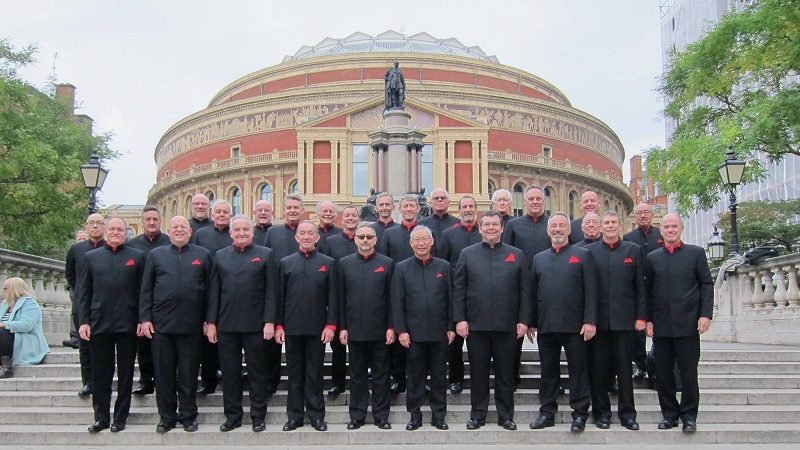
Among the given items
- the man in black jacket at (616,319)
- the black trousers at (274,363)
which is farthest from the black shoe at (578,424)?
the black trousers at (274,363)

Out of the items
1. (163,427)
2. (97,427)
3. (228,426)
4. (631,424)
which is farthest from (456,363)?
(97,427)

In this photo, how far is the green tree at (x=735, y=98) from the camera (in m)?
17.2

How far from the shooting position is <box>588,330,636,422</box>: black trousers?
8.19m

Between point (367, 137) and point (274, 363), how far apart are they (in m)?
50.6

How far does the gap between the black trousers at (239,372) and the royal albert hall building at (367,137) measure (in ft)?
151

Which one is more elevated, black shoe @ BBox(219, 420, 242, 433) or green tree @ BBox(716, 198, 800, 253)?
green tree @ BBox(716, 198, 800, 253)

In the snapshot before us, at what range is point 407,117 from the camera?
35250mm

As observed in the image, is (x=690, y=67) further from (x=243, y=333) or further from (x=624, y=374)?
(x=243, y=333)

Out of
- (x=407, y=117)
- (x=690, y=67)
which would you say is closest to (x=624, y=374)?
(x=690, y=67)

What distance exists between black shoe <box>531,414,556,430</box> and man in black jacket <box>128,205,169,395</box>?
4.13 meters

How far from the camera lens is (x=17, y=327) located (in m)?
10.0

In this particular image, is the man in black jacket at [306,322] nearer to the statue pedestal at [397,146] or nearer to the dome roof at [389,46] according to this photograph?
the statue pedestal at [397,146]

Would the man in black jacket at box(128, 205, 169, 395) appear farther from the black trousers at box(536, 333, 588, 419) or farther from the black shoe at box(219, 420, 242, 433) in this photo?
the black trousers at box(536, 333, 588, 419)

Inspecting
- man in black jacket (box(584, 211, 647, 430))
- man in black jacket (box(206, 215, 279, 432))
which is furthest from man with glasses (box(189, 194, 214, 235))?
man in black jacket (box(584, 211, 647, 430))
